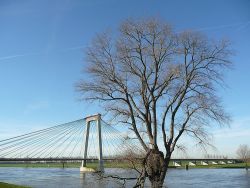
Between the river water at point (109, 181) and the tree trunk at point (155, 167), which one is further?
the river water at point (109, 181)

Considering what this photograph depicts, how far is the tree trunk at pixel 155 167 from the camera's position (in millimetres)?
15711

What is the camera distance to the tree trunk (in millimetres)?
15711

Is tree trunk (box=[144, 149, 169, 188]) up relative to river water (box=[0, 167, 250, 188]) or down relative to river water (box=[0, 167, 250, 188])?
up

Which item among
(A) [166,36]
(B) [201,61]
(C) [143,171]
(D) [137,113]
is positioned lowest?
(C) [143,171]

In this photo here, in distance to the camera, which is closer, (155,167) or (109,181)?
(155,167)

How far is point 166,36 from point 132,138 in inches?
198

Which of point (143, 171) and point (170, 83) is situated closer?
point (143, 171)

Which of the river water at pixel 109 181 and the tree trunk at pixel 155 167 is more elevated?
the tree trunk at pixel 155 167

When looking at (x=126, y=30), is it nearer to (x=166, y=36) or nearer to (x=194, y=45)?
(x=166, y=36)

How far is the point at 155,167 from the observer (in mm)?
15891

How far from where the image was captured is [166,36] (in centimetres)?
1655

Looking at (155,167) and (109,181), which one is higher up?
(155,167)

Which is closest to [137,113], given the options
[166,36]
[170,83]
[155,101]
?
[155,101]

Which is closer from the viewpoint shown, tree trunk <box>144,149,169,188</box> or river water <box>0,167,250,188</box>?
tree trunk <box>144,149,169,188</box>
